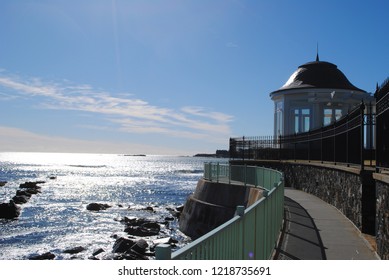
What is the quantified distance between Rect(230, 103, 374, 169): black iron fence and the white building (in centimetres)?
214

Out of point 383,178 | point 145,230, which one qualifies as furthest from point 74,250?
point 383,178

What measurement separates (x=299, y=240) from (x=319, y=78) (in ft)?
69.3

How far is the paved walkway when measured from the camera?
24.7 feet

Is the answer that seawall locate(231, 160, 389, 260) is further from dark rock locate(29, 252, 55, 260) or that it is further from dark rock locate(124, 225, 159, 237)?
dark rock locate(29, 252, 55, 260)

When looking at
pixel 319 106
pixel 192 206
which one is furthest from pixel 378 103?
pixel 319 106

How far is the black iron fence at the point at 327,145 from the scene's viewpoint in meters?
11.1

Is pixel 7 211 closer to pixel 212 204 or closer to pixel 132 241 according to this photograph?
pixel 132 241

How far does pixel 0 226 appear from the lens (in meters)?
28.9

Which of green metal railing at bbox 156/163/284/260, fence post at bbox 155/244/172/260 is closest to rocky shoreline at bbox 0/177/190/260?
green metal railing at bbox 156/163/284/260

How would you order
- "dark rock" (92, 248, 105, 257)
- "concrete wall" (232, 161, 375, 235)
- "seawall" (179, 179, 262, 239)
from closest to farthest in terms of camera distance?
"concrete wall" (232, 161, 375, 235), "seawall" (179, 179, 262, 239), "dark rock" (92, 248, 105, 257)

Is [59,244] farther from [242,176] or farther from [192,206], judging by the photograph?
[242,176]

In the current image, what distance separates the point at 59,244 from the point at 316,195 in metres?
14.1

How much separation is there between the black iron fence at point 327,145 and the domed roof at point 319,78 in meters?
4.10

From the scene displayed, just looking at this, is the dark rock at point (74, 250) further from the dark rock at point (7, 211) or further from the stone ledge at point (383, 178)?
the stone ledge at point (383, 178)
